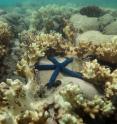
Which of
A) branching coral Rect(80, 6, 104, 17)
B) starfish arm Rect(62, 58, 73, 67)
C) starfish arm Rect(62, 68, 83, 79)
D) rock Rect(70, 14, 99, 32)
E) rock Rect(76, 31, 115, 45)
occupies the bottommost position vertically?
branching coral Rect(80, 6, 104, 17)

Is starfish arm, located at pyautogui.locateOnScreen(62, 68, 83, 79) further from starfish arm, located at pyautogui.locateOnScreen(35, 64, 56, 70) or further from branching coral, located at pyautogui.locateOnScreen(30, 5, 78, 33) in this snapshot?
branching coral, located at pyautogui.locateOnScreen(30, 5, 78, 33)

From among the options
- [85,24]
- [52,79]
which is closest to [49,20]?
[85,24]

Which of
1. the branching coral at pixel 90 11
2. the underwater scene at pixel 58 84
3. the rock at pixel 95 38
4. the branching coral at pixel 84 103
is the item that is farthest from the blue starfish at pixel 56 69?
the branching coral at pixel 90 11

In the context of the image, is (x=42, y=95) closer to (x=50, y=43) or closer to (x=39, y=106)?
(x=39, y=106)

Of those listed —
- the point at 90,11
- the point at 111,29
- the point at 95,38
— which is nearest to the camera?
the point at 95,38

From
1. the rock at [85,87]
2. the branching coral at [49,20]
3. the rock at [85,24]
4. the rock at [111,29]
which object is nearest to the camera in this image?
the rock at [85,87]

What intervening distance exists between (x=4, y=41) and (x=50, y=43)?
129 cm

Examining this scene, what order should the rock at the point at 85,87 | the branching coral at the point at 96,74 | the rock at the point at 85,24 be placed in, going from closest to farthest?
the rock at the point at 85,87
the branching coral at the point at 96,74
the rock at the point at 85,24

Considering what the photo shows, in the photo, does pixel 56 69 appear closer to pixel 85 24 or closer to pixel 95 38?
pixel 95 38

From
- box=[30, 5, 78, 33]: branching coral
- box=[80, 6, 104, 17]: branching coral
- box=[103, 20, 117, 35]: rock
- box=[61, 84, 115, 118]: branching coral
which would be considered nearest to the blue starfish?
box=[61, 84, 115, 118]: branching coral

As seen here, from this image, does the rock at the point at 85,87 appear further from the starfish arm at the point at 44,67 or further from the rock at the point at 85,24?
the rock at the point at 85,24

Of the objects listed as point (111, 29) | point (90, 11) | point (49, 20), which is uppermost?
point (49, 20)

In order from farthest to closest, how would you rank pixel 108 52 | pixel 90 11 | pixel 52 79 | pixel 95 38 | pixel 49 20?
pixel 90 11, pixel 49 20, pixel 95 38, pixel 108 52, pixel 52 79

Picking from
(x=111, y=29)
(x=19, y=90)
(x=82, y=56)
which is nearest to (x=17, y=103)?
(x=19, y=90)
